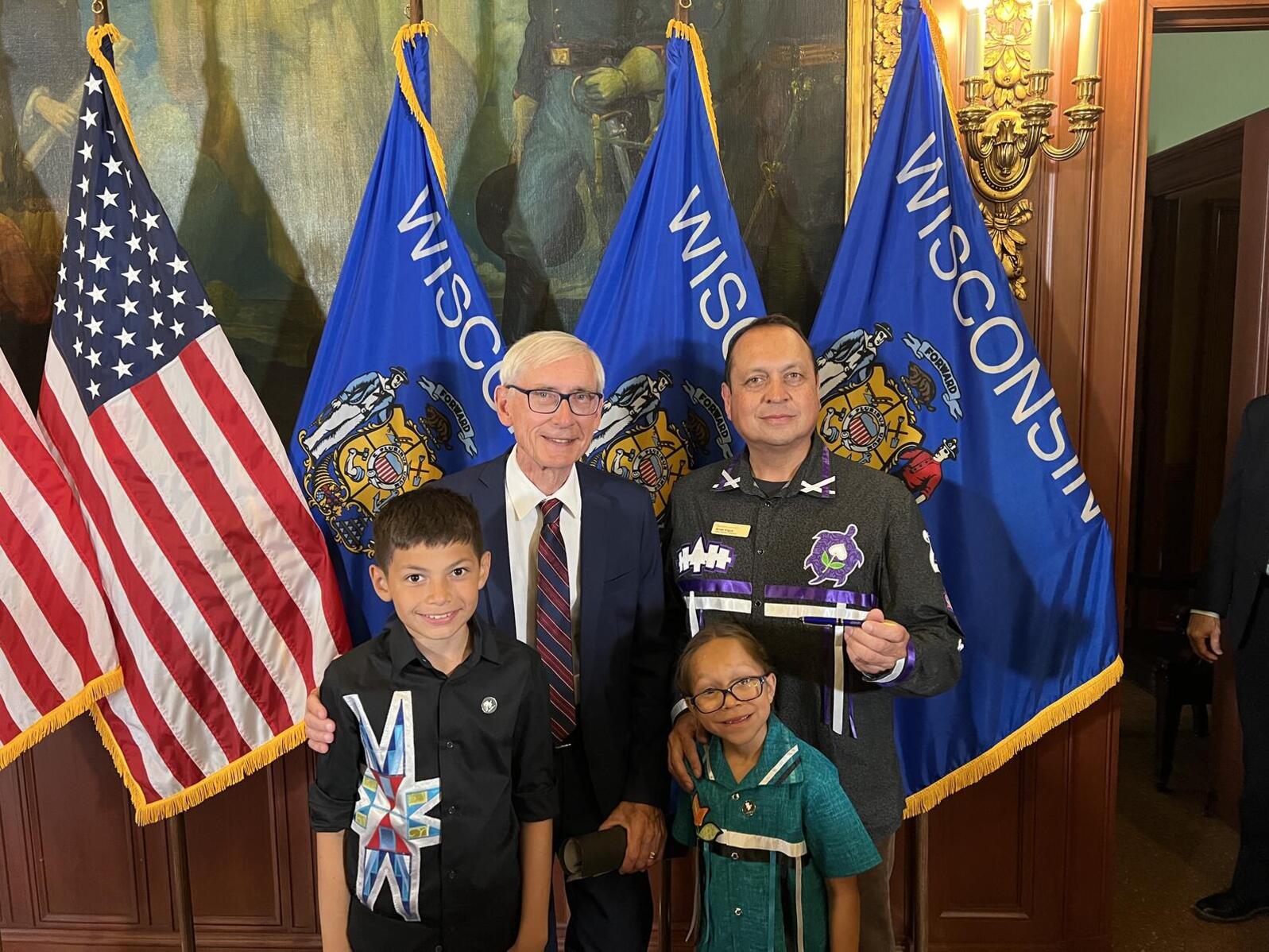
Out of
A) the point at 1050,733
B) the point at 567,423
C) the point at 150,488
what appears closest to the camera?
the point at 567,423

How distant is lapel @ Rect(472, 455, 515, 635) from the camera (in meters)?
1.96

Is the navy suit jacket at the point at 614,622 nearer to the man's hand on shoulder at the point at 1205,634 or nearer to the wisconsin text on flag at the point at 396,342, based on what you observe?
the wisconsin text on flag at the point at 396,342

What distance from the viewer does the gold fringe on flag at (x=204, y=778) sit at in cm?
239

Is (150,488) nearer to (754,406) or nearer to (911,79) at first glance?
(754,406)

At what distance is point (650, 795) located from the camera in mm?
1980

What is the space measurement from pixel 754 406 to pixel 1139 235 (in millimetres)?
1455

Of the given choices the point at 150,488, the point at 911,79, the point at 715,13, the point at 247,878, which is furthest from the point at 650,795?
the point at 715,13

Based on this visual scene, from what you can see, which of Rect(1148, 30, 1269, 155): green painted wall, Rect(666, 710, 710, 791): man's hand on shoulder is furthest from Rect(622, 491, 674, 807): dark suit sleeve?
Rect(1148, 30, 1269, 155): green painted wall

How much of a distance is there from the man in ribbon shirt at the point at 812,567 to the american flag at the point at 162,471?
109cm

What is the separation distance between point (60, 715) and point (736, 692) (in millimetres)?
1750

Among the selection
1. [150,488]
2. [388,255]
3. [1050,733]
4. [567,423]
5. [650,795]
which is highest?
[388,255]

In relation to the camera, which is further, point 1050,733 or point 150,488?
point 1050,733

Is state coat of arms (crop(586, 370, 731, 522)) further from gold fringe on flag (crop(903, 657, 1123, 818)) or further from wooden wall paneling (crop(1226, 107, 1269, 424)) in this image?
wooden wall paneling (crop(1226, 107, 1269, 424))

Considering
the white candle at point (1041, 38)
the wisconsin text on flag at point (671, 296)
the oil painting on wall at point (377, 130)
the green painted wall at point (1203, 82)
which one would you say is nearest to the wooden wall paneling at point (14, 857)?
the oil painting on wall at point (377, 130)
